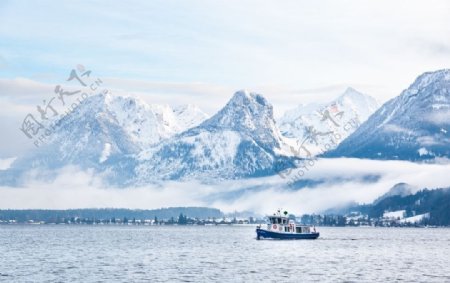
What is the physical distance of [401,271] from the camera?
648 feet

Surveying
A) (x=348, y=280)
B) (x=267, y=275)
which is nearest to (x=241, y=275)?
(x=267, y=275)

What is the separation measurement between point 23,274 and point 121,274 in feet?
67.3

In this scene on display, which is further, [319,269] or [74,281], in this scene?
[319,269]

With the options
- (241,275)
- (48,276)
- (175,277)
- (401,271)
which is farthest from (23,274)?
(401,271)

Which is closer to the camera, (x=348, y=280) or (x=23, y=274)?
(x=348, y=280)

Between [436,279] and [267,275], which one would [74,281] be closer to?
[267,275]

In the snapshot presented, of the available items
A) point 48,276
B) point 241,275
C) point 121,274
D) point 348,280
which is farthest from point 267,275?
point 48,276

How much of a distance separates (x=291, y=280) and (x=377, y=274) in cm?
2499

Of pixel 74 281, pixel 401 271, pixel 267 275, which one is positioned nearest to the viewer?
pixel 74 281

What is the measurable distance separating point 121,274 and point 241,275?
82.9ft

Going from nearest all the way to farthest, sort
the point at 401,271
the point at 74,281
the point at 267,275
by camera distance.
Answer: the point at 74,281 < the point at 267,275 < the point at 401,271

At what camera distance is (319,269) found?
199875 mm

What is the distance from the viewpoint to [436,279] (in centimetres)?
17925

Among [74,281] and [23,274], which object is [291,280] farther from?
[23,274]
